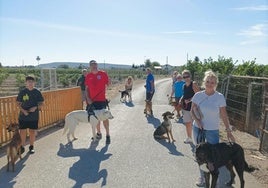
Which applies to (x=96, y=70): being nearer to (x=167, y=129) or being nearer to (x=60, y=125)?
(x=167, y=129)

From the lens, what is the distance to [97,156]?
25.3 ft

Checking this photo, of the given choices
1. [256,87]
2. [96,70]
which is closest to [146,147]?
[96,70]

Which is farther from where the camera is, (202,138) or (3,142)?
(3,142)

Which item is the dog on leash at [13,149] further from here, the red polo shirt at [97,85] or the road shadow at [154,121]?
the road shadow at [154,121]

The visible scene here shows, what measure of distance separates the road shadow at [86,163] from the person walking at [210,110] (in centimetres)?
203

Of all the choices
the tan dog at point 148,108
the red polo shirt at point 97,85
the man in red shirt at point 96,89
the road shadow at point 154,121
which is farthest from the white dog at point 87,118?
the tan dog at point 148,108

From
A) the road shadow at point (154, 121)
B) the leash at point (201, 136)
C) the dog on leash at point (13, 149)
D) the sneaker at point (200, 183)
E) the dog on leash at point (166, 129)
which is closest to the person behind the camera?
the leash at point (201, 136)

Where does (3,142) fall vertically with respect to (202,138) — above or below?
below

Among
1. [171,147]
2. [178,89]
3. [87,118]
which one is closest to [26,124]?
[87,118]

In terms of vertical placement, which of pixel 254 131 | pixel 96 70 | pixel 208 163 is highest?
pixel 96 70

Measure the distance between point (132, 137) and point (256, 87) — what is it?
556cm

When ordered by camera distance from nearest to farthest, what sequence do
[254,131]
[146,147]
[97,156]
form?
1. [97,156]
2. [146,147]
3. [254,131]

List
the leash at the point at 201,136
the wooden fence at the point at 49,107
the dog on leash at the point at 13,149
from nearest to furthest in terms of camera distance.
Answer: the leash at the point at 201,136 → the dog on leash at the point at 13,149 → the wooden fence at the point at 49,107

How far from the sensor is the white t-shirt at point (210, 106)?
521 centimetres
